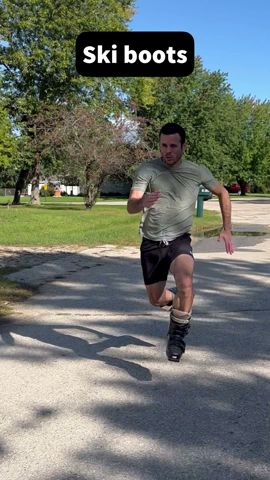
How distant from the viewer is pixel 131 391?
4.16 metres

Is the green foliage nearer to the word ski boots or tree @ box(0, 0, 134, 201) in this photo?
tree @ box(0, 0, 134, 201)

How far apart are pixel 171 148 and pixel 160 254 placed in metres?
0.87

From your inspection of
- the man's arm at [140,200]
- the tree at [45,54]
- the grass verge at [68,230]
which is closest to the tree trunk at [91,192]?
the grass verge at [68,230]

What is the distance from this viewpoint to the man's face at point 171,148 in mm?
4695

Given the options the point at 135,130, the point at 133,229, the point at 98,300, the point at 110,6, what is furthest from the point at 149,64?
the point at 110,6

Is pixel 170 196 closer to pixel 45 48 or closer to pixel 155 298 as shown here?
pixel 155 298

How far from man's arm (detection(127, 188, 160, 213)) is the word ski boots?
36.2 inches

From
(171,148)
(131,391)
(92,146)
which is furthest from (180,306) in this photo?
(92,146)

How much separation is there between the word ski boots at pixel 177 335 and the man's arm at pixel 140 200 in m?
0.92

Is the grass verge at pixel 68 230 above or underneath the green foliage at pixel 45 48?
underneath

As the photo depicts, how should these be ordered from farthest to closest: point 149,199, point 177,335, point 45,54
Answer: point 45,54 < point 177,335 < point 149,199

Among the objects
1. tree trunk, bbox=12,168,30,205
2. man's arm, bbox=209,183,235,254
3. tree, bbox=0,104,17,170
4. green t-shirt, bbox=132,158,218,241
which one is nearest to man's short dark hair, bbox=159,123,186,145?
green t-shirt, bbox=132,158,218,241

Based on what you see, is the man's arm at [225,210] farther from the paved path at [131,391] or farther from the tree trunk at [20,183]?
the tree trunk at [20,183]

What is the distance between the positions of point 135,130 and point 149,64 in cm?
2558
